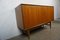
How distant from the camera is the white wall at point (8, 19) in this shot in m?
2.27

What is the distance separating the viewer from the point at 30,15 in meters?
2.15

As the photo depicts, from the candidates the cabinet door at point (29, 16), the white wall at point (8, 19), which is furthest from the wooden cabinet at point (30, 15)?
the white wall at point (8, 19)

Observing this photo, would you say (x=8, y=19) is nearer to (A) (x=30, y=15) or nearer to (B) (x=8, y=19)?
(B) (x=8, y=19)

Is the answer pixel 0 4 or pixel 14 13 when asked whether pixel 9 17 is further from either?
pixel 0 4

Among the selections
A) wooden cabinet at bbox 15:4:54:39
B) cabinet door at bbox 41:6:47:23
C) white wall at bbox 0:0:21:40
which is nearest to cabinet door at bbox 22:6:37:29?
wooden cabinet at bbox 15:4:54:39

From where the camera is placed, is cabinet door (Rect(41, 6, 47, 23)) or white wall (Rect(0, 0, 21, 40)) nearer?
white wall (Rect(0, 0, 21, 40))

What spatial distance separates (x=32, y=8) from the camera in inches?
85.7

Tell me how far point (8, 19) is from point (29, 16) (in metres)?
0.63

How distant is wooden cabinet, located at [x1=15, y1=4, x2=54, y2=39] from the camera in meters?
2.03

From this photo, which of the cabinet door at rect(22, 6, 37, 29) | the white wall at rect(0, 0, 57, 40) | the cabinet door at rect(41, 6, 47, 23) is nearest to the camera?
the cabinet door at rect(22, 6, 37, 29)

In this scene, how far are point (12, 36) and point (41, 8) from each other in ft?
3.73

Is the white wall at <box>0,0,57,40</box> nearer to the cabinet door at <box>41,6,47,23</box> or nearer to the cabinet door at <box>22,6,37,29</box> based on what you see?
the cabinet door at <box>22,6,37,29</box>

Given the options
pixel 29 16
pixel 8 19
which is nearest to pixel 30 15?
pixel 29 16

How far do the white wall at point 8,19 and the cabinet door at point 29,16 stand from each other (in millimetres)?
539
